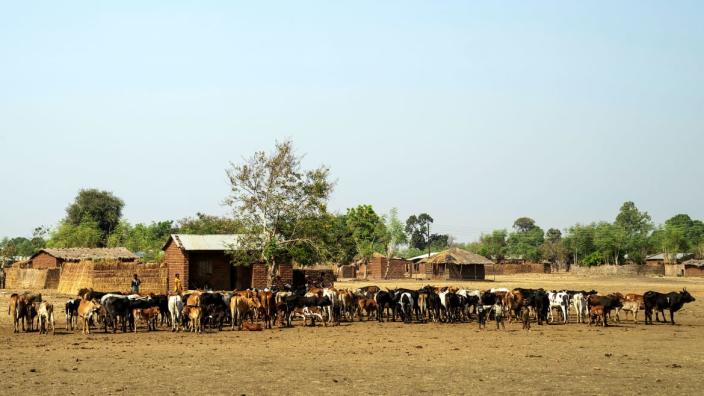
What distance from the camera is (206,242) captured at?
48.3 m

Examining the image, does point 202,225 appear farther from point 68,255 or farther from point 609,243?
point 609,243

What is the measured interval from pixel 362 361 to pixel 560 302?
14.4 metres

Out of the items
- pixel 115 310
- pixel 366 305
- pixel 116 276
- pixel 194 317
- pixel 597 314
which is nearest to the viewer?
pixel 115 310

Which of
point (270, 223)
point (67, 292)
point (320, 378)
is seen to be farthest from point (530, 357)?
point (67, 292)

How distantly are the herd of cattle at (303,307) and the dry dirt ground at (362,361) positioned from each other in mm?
893

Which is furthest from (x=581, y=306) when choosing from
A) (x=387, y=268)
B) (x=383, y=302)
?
(x=387, y=268)

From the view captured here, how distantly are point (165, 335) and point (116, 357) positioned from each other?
6.07m

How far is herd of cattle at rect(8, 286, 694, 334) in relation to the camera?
89.8 ft

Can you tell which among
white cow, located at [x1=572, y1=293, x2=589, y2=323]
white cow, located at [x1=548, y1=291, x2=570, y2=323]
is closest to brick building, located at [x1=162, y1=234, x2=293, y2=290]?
white cow, located at [x1=548, y1=291, x2=570, y2=323]

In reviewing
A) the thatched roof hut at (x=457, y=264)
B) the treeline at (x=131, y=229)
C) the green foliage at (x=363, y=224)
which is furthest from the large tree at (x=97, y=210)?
the thatched roof hut at (x=457, y=264)

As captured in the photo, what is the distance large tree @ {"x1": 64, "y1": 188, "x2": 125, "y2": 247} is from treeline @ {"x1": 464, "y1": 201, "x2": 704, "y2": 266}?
2419 inches

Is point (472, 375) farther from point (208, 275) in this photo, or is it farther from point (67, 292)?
point (67, 292)

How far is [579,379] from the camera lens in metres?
16.2

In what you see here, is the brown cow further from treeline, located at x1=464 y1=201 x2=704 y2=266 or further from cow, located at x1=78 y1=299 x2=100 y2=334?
treeline, located at x1=464 y1=201 x2=704 y2=266
